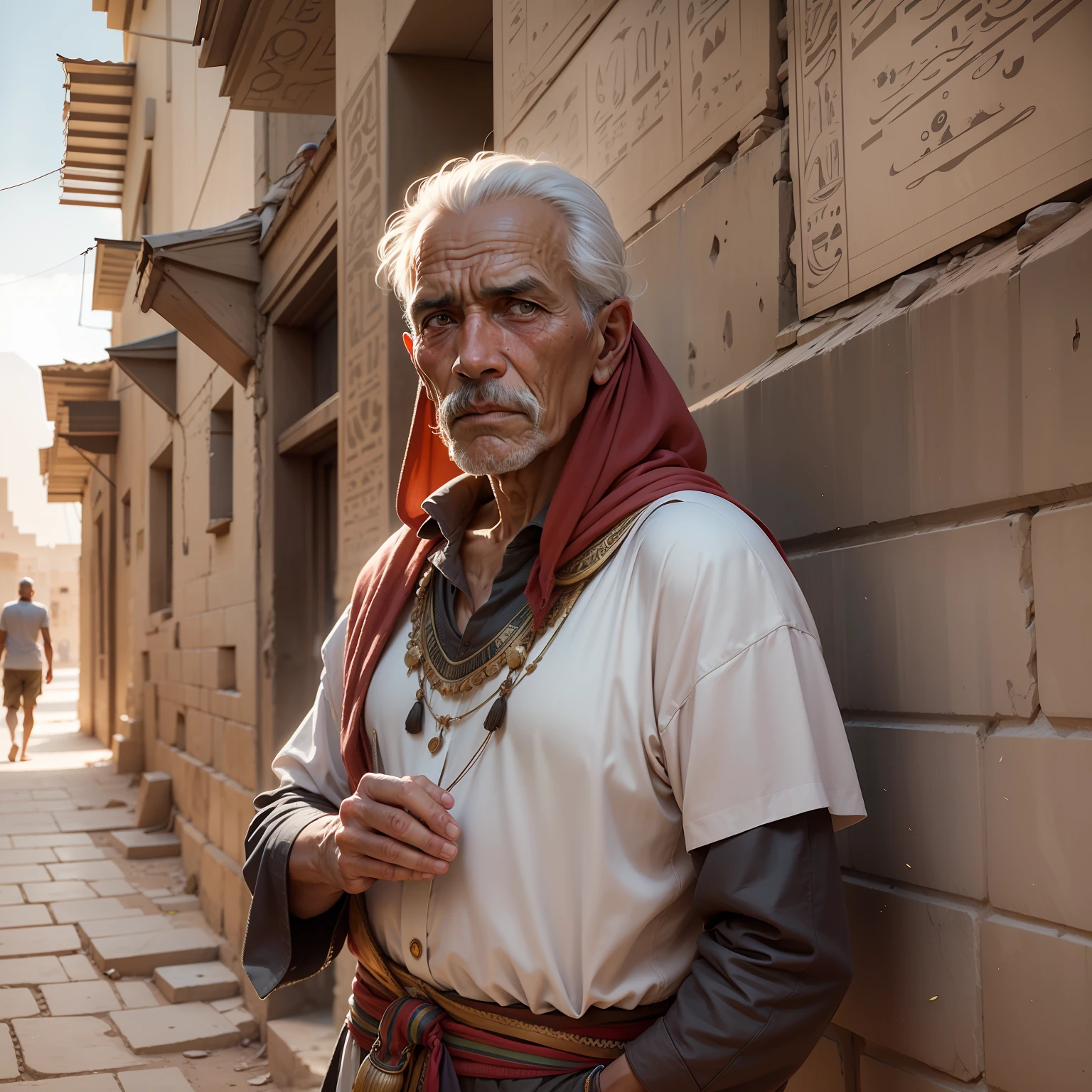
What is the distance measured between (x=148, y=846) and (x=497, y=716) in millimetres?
8805

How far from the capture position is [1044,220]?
140 cm

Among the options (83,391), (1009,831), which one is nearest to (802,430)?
(1009,831)

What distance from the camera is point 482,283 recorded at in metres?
1.67

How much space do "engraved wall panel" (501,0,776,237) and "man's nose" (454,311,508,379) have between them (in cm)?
76

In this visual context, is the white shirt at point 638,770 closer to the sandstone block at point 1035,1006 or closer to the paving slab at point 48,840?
the sandstone block at point 1035,1006

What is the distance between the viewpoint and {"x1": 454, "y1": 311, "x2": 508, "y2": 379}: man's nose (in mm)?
1665

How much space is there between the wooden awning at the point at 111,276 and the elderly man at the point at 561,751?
12096mm

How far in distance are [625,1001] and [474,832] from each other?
0.30 meters

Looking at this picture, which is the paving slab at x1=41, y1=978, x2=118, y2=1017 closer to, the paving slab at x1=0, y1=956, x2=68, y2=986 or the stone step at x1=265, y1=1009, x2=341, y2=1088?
the paving slab at x1=0, y1=956, x2=68, y2=986

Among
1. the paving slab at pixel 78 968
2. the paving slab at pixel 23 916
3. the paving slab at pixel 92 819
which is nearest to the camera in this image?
the paving slab at pixel 78 968

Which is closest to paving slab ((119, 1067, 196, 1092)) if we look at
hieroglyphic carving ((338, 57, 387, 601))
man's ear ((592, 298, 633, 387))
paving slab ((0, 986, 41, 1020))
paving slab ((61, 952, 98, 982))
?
paving slab ((0, 986, 41, 1020))

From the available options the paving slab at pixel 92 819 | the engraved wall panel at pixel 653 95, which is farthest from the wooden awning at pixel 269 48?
the paving slab at pixel 92 819

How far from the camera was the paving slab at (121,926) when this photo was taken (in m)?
7.07

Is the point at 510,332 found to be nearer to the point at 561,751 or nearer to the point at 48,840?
the point at 561,751
